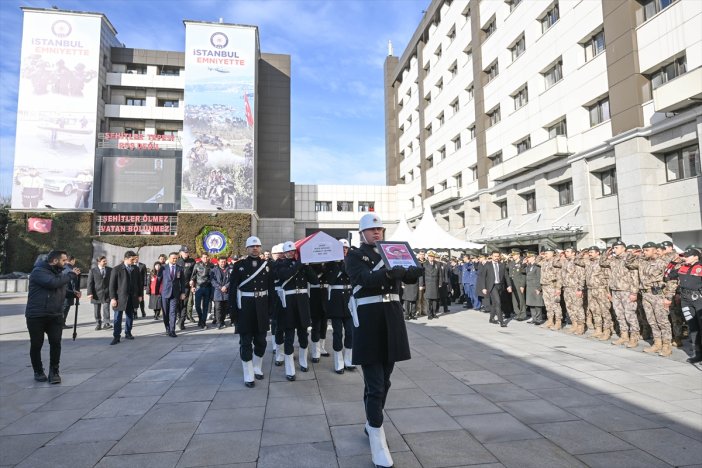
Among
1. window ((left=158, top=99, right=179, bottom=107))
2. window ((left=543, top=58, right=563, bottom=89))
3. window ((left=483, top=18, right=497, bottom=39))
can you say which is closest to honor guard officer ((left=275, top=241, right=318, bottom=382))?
window ((left=543, top=58, right=563, bottom=89))

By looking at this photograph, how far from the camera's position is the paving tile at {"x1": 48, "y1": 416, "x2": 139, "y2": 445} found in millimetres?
4047

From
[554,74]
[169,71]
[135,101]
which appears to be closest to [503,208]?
[554,74]

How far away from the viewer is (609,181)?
18109mm

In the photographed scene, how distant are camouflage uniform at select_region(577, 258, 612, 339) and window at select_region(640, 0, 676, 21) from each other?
12.3 metres

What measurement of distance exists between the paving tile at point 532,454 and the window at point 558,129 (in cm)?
2072

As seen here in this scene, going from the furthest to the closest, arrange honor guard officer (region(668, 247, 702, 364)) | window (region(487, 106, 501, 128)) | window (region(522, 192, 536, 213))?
1. window (region(487, 106, 501, 128))
2. window (region(522, 192, 536, 213))
3. honor guard officer (region(668, 247, 702, 364))

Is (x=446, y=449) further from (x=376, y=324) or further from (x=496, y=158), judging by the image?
(x=496, y=158)

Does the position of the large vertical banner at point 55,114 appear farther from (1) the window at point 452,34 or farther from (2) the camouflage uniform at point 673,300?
(2) the camouflage uniform at point 673,300

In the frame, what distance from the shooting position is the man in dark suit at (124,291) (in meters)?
9.28

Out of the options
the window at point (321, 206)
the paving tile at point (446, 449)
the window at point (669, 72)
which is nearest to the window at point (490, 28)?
the window at point (669, 72)

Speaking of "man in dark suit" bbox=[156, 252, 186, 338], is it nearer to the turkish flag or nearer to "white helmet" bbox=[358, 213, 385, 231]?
"white helmet" bbox=[358, 213, 385, 231]

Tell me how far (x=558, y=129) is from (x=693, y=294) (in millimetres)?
17288

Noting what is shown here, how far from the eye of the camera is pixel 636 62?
16344mm

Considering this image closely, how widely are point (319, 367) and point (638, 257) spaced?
6.72 metres
